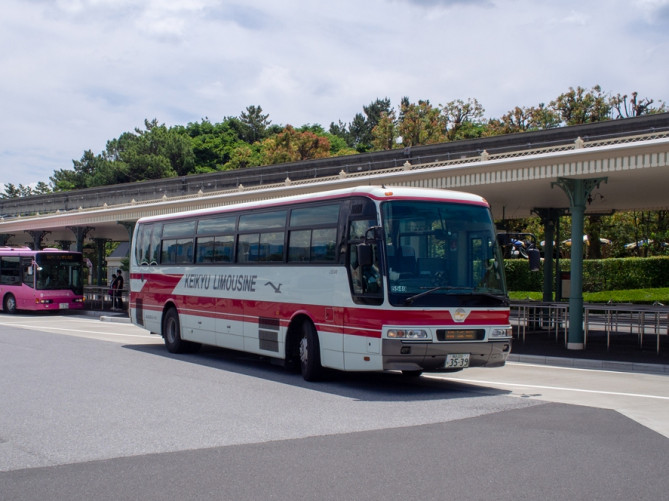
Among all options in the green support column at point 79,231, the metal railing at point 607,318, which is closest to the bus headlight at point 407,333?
the metal railing at point 607,318

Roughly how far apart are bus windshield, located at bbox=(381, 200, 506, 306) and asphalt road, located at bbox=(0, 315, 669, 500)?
4.96 ft

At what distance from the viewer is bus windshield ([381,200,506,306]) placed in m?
11.1

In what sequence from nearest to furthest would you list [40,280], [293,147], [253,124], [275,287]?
[275,287] → [40,280] → [293,147] → [253,124]

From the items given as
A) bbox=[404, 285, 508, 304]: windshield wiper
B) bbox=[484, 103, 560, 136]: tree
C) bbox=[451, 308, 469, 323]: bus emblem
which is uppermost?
bbox=[484, 103, 560, 136]: tree

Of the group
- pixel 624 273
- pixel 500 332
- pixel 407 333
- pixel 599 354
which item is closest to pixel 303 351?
pixel 407 333

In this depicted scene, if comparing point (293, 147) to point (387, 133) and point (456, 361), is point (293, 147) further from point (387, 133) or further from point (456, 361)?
point (456, 361)

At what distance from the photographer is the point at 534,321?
79.7ft

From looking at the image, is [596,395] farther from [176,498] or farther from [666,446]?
[176,498]

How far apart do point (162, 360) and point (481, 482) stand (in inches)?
417

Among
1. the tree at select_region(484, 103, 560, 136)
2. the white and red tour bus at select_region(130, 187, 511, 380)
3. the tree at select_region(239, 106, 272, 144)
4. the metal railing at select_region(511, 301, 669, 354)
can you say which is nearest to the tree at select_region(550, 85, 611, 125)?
the tree at select_region(484, 103, 560, 136)

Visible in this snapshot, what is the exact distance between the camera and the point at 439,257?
11.3m

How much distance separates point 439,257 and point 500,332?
1597mm

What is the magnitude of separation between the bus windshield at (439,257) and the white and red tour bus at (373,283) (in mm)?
17

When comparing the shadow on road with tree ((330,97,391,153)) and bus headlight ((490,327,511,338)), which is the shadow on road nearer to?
bus headlight ((490,327,511,338))
